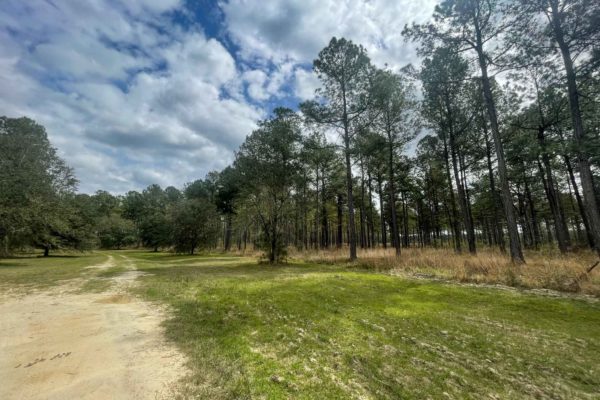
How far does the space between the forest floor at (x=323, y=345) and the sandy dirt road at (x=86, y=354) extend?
0.02 m

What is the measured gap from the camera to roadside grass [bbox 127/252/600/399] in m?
2.66

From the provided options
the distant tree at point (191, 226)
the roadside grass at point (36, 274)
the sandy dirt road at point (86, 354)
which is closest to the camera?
the sandy dirt road at point (86, 354)

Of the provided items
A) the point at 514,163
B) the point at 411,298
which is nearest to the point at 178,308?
the point at 411,298

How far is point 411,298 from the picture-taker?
6402 mm

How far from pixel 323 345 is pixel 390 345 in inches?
37.6

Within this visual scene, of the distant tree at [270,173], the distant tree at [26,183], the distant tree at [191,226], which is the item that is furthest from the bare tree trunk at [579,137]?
the distant tree at [191,226]

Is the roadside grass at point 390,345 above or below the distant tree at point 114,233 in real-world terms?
below

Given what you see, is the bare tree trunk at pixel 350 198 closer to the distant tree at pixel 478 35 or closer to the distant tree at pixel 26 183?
the distant tree at pixel 478 35

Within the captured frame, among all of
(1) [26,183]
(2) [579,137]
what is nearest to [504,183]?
(2) [579,137]

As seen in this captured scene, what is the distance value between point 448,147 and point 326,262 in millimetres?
13210

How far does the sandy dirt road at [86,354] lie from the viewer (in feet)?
8.68

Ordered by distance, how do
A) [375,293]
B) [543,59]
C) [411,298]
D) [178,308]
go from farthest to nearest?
[543,59], [375,293], [411,298], [178,308]

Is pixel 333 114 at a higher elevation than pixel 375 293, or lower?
higher

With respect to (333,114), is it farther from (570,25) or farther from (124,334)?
(124,334)
